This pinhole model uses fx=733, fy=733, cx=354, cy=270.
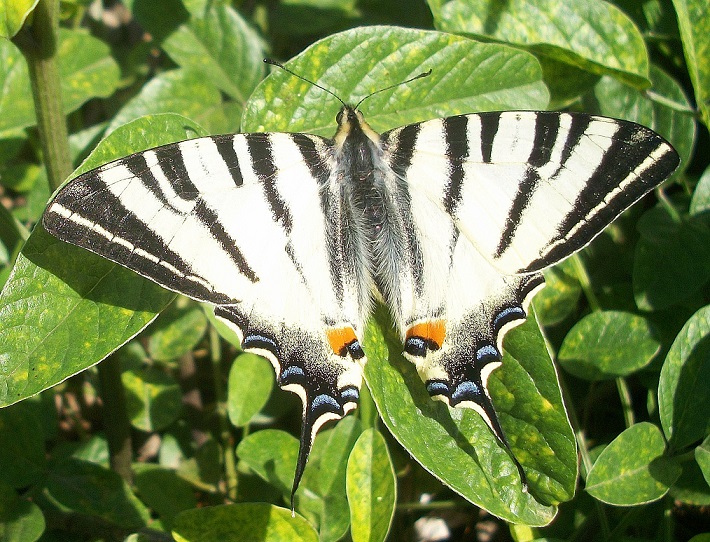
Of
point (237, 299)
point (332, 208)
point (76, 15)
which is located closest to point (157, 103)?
point (76, 15)

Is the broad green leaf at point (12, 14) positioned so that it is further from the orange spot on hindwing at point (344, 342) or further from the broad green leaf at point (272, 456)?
the broad green leaf at point (272, 456)

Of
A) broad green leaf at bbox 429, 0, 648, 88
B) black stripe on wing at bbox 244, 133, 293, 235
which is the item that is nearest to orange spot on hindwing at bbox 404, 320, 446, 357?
black stripe on wing at bbox 244, 133, 293, 235

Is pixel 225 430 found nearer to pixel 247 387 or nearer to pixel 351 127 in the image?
pixel 247 387

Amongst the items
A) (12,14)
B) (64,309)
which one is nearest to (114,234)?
(64,309)

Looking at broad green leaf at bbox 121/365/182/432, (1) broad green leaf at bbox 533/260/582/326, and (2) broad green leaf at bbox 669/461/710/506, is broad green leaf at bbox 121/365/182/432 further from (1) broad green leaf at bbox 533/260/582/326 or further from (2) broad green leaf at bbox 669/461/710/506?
(2) broad green leaf at bbox 669/461/710/506

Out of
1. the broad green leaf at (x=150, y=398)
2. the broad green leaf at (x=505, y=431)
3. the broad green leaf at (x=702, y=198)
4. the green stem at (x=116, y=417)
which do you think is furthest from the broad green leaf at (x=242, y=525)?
the broad green leaf at (x=702, y=198)
